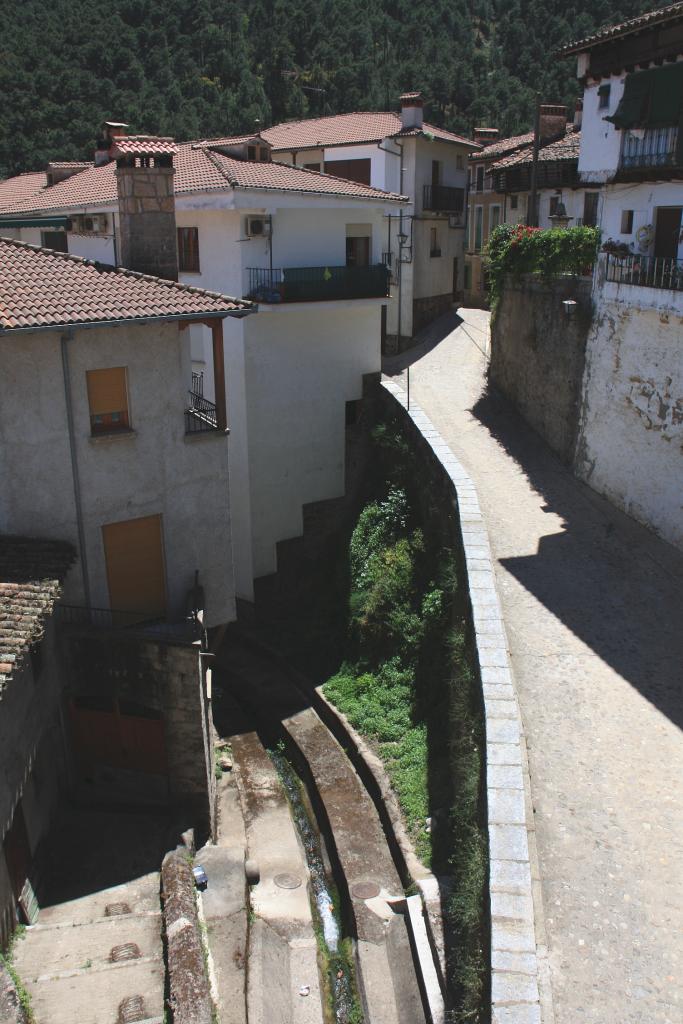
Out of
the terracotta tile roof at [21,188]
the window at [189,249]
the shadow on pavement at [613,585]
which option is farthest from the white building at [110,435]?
the terracotta tile roof at [21,188]

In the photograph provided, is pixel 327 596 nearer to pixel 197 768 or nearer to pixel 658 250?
pixel 197 768

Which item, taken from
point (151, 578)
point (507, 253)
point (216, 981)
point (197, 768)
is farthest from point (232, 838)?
point (507, 253)

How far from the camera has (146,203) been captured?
639 inches

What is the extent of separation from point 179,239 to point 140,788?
44.2 feet

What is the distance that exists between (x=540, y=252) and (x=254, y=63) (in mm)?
55948

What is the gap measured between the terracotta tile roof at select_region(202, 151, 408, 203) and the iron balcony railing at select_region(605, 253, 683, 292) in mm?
7068

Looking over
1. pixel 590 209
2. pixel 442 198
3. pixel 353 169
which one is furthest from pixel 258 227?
pixel 590 209

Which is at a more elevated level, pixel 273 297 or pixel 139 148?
pixel 139 148

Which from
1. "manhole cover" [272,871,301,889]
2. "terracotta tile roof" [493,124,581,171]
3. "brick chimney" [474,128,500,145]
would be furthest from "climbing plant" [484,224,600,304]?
"brick chimney" [474,128,500,145]

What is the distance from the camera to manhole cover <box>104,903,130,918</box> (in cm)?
1216

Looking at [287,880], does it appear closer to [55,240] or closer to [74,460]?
[74,460]

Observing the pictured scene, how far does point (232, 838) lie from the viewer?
1526 cm

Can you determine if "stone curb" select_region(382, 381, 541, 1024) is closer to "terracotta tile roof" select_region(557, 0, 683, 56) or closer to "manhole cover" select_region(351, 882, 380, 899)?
"manhole cover" select_region(351, 882, 380, 899)

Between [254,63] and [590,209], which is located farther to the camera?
[254,63]
